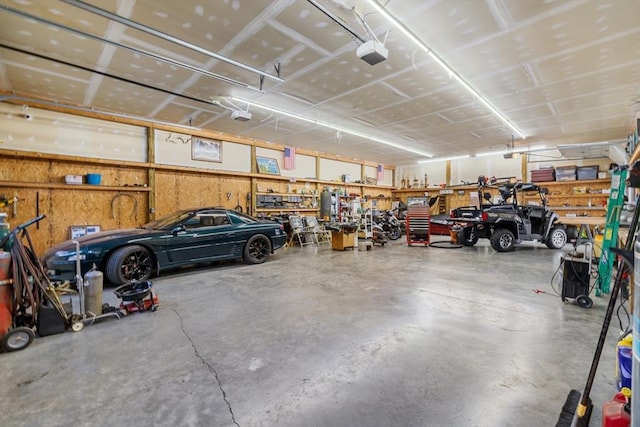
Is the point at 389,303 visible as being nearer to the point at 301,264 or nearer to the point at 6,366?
the point at 301,264

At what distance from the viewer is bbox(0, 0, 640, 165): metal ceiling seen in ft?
9.59

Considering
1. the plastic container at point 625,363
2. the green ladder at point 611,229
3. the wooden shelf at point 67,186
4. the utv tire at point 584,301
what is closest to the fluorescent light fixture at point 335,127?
the wooden shelf at point 67,186

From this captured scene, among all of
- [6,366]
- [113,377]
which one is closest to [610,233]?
[113,377]

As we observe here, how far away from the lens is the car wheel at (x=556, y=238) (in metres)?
7.49

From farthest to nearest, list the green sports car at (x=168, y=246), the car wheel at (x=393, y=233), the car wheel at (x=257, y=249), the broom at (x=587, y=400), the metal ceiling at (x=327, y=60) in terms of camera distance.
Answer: the car wheel at (x=393, y=233), the car wheel at (x=257, y=249), the green sports car at (x=168, y=246), the metal ceiling at (x=327, y=60), the broom at (x=587, y=400)

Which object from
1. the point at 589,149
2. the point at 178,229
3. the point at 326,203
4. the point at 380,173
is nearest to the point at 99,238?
the point at 178,229

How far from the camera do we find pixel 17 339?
2312 mm

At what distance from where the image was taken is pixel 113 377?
193 centimetres

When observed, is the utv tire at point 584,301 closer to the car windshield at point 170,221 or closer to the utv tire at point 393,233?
the car windshield at point 170,221

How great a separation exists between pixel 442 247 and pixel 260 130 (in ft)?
19.4

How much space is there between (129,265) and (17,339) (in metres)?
1.99

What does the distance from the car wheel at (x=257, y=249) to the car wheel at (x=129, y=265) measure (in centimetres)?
172

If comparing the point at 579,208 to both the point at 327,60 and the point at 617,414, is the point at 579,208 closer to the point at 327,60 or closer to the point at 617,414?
the point at 327,60

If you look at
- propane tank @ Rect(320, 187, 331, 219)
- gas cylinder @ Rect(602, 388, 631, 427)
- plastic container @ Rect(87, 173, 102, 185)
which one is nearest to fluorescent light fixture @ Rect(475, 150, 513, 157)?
propane tank @ Rect(320, 187, 331, 219)
